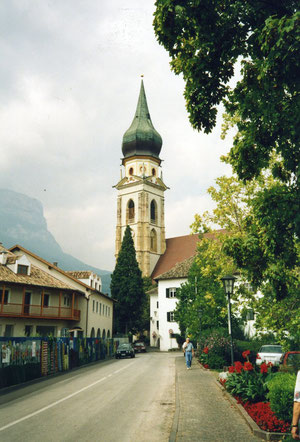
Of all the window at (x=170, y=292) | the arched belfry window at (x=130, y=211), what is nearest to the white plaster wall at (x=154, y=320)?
the window at (x=170, y=292)

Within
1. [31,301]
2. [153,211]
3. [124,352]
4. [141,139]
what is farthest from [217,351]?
[141,139]

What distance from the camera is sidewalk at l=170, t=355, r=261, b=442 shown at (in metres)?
7.90

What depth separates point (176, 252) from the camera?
85.2 m

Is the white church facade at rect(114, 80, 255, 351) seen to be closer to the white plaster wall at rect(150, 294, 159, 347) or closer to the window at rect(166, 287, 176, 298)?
the white plaster wall at rect(150, 294, 159, 347)

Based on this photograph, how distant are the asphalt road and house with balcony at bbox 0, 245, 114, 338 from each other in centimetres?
1585

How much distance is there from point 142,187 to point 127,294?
3170 centimetres

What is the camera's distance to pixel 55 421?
31.3ft

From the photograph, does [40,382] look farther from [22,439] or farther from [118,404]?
[22,439]

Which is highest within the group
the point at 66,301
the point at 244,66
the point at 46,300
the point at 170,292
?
the point at 170,292

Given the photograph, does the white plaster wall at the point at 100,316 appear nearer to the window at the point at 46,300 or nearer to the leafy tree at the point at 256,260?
the window at the point at 46,300

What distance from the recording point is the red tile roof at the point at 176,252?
268 feet

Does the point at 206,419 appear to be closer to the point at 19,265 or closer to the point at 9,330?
the point at 9,330

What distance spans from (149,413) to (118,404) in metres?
1.70

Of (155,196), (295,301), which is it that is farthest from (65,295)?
(155,196)
